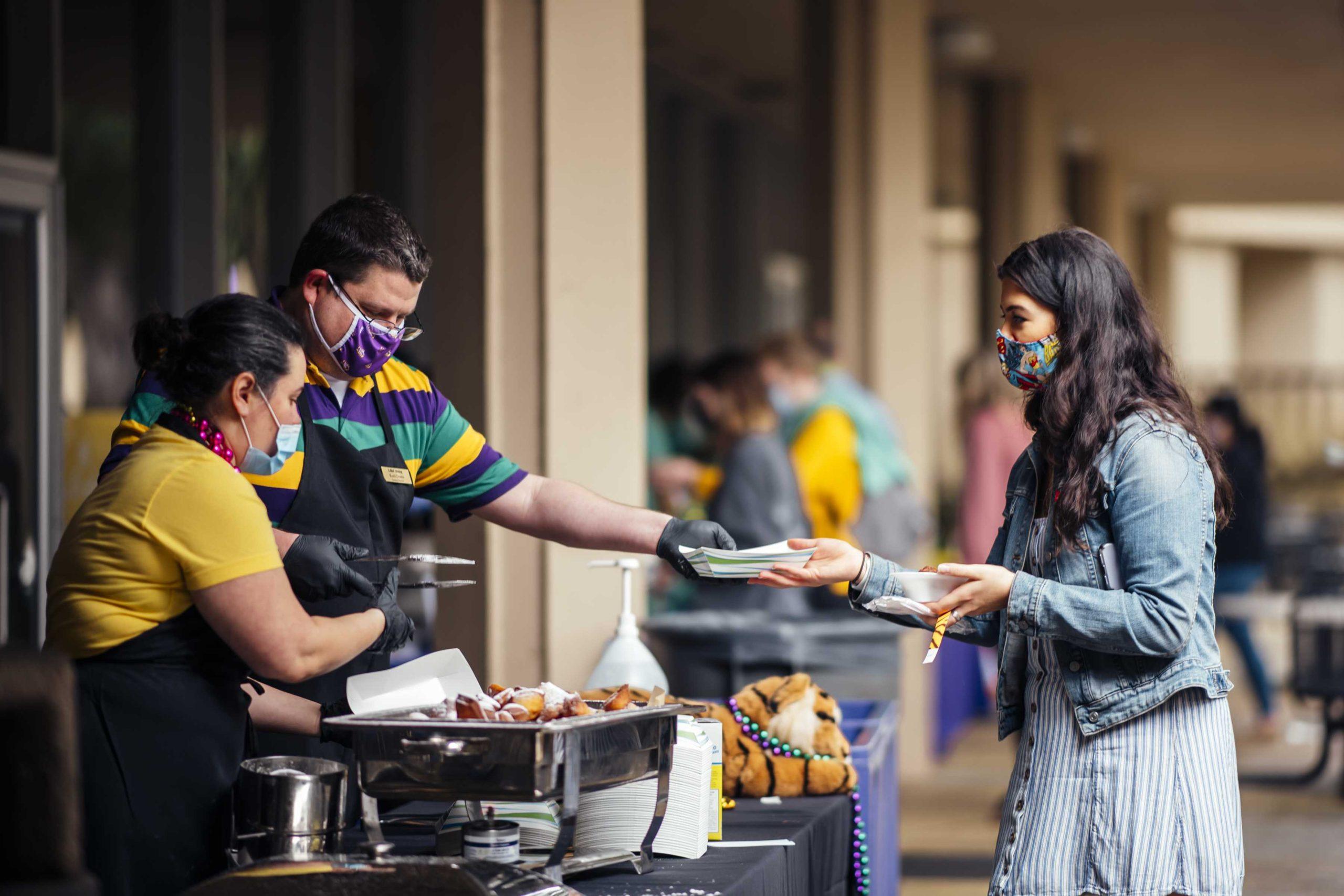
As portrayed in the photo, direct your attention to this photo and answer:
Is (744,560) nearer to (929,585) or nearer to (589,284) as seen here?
(929,585)

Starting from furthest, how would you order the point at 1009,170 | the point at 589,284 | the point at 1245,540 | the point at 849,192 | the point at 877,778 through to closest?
the point at 1009,170 < the point at 1245,540 < the point at 849,192 < the point at 589,284 < the point at 877,778

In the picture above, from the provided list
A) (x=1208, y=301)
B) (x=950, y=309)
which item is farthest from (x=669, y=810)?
(x=1208, y=301)

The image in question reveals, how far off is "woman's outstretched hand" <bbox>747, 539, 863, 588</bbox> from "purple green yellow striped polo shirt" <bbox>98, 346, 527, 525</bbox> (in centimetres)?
66

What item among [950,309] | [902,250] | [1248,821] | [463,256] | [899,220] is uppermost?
[950,309]

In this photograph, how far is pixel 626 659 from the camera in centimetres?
297

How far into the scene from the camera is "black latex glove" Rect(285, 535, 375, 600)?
2.33 m

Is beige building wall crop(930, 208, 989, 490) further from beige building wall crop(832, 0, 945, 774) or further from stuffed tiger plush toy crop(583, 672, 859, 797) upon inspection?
stuffed tiger plush toy crop(583, 672, 859, 797)

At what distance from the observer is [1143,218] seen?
1995 cm

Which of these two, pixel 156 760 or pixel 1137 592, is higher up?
pixel 1137 592

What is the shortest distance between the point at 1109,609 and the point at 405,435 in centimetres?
130

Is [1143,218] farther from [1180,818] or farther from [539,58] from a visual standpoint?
[1180,818]

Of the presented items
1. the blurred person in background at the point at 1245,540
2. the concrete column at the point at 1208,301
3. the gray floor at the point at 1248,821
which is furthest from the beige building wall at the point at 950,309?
the gray floor at the point at 1248,821

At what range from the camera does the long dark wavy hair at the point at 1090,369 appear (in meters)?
2.36

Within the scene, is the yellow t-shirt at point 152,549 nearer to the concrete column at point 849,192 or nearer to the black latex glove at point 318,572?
the black latex glove at point 318,572
